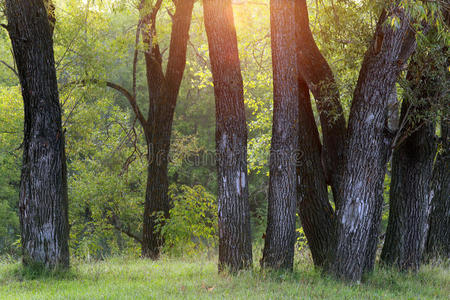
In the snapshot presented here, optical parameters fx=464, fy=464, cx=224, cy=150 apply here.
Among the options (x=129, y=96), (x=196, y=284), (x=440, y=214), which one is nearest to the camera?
(x=196, y=284)

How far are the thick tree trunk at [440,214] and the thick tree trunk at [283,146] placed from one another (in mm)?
5380

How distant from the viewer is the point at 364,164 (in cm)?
773

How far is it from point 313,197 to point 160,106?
6029 millimetres

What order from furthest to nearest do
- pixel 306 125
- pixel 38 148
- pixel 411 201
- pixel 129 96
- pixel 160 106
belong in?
pixel 129 96 → pixel 160 106 → pixel 411 201 → pixel 306 125 → pixel 38 148

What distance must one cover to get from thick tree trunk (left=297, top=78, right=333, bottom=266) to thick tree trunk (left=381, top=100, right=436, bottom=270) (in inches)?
70.3

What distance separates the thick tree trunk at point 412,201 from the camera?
9883 millimetres

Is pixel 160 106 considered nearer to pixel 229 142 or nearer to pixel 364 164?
pixel 229 142

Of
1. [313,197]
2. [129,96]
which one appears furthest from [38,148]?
[129,96]

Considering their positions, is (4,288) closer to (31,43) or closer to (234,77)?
(31,43)

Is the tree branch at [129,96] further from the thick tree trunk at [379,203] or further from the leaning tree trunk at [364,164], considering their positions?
the leaning tree trunk at [364,164]

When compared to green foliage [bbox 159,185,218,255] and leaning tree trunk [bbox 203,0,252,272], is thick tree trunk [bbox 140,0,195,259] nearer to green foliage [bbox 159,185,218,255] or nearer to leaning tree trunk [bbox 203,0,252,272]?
green foliage [bbox 159,185,218,255]

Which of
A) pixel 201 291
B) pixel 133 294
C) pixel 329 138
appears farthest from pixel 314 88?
pixel 133 294

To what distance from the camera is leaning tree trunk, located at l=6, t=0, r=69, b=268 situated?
8172mm

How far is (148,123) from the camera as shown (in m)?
14.1
